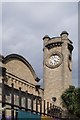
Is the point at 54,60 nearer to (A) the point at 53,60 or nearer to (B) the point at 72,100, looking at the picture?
(A) the point at 53,60

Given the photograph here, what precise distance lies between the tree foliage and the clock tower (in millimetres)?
7633

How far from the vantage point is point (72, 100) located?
3503 cm

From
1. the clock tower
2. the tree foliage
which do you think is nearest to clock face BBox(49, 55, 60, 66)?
the clock tower

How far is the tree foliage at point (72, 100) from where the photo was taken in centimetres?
3338

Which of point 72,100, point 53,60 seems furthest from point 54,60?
point 72,100

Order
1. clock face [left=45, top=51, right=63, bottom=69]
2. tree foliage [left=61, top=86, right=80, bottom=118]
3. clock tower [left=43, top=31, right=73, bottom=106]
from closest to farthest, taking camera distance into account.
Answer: tree foliage [left=61, top=86, right=80, bottom=118] → clock tower [left=43, top=31, right=73, bottom=106] → clock face [left=45, top=51, right=63, bottom=69]

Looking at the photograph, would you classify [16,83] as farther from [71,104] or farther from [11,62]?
[71,104]

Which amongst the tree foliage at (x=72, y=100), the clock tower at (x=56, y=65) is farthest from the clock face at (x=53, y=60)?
the tree foliage at (x=72, y=100)

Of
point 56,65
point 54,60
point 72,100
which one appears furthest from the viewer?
point 54,60

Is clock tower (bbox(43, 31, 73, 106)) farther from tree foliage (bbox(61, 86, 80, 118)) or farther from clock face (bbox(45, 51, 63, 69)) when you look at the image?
tree foliage (bbox(61, 86, 80, 118))

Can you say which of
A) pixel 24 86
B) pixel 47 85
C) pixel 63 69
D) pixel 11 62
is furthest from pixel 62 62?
pixel 11 62

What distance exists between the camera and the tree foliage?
3338 centimetres

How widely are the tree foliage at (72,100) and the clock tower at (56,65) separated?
7.63 meters

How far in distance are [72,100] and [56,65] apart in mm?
11858
